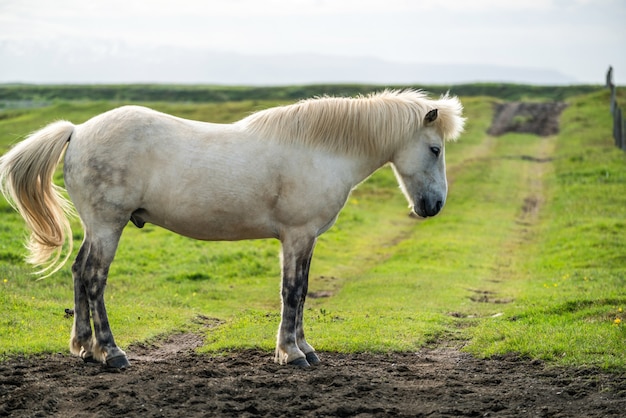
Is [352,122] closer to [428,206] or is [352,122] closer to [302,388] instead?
[428,206]

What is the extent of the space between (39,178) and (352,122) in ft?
11.9

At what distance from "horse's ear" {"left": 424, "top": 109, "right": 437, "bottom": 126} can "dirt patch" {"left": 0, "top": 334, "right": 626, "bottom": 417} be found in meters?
2.85

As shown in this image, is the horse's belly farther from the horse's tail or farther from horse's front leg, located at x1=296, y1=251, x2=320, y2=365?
the horse's tail

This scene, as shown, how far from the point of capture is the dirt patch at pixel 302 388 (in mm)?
6691

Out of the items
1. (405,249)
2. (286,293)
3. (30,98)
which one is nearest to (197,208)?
(286,293)

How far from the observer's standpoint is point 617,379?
761 cm

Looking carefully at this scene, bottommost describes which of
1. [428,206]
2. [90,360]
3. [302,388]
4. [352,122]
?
[90,360]

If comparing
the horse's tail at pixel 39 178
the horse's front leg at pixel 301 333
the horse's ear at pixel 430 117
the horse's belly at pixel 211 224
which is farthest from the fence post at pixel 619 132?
the horse's tail at pixel 39 178

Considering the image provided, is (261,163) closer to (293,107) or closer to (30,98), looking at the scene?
(293,107)

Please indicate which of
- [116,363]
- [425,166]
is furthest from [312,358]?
[425,166]

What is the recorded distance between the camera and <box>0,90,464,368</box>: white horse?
26.9ft

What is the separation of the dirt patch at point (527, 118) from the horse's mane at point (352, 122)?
35.9 meters

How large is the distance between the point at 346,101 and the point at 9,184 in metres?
3.97

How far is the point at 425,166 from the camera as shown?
8930 millimetres
